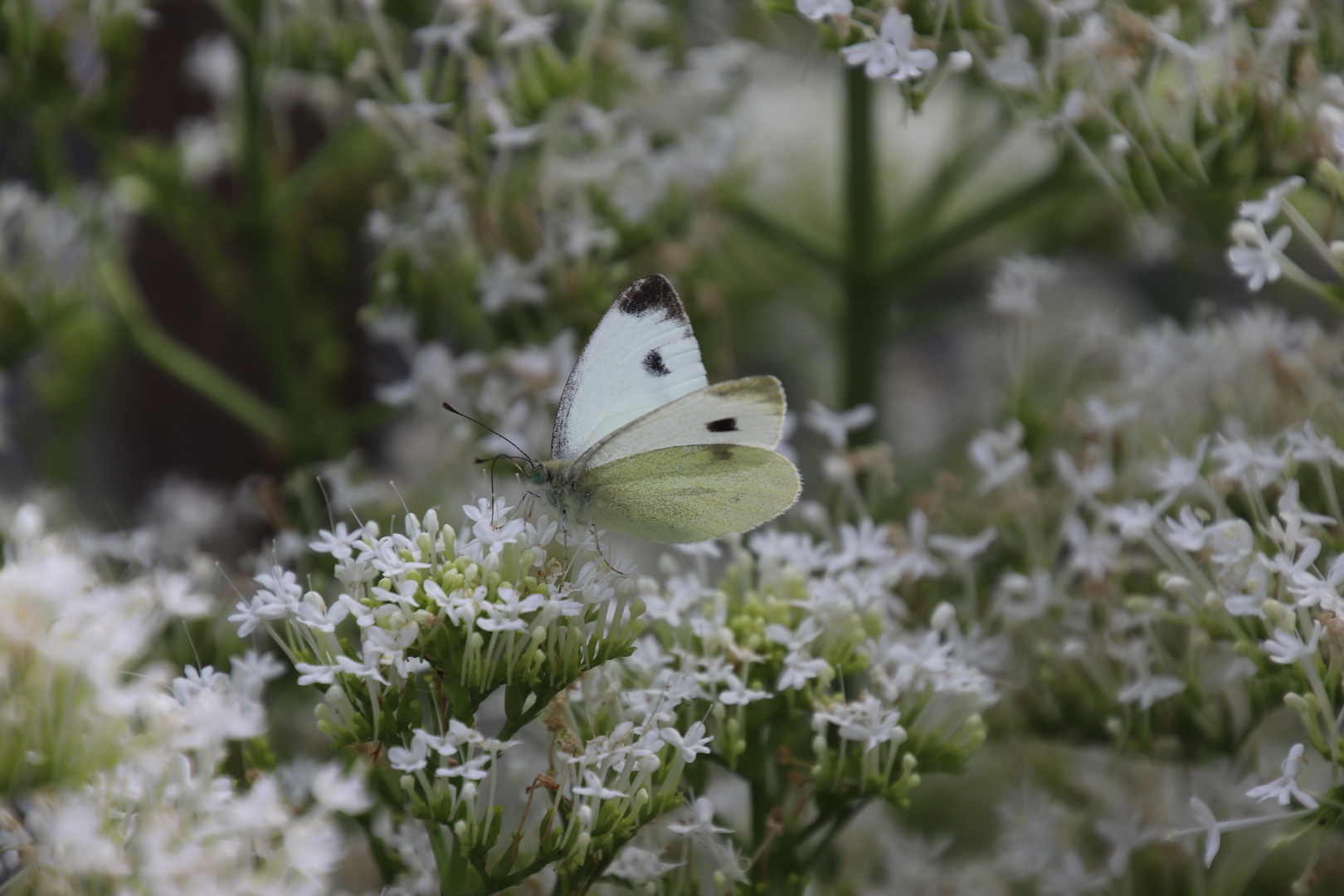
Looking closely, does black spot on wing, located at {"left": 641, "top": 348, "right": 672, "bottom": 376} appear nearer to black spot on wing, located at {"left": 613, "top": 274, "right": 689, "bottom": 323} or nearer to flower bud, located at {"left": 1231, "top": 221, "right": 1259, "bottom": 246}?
black spot on wing, located at {"left": 613, "top": 274, "right": 689, "bottom": 323}

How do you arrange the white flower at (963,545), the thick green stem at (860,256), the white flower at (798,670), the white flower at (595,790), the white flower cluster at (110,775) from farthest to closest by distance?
the thick green stem at (860,256) < the white flower at (963,545) < the white flower at (798,670) < the white flower at (595,790) < the white flower cluster at (110,775)

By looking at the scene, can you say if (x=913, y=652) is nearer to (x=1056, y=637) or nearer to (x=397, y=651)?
(x=1056, y=637)

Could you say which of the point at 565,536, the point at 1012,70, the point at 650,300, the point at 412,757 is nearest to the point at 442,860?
the point at 412,757

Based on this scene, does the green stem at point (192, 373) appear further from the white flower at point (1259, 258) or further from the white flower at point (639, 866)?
the white flower at point (1259, 258)

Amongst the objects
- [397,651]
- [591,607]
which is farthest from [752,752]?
[397,651]

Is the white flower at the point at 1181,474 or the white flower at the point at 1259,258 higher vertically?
the white flower at the point at 1259,258

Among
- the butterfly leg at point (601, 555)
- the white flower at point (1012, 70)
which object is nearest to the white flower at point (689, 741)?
the butterfly leg at point (601, 555)
